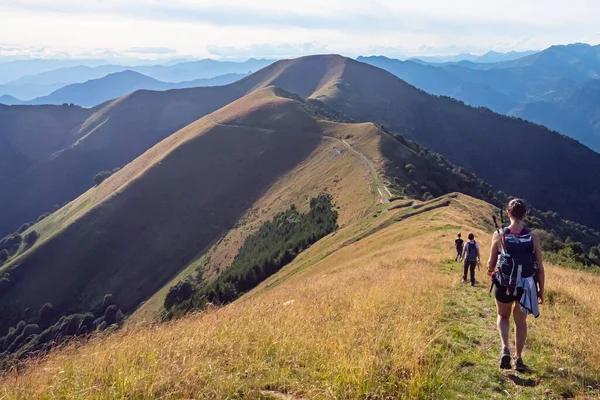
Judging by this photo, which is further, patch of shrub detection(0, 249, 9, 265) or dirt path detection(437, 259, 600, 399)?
patch of shrub detection(0, 249, 9, 265)

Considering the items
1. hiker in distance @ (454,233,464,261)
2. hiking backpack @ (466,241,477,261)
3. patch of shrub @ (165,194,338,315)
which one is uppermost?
hiking backpack @ (466,241,477,261)

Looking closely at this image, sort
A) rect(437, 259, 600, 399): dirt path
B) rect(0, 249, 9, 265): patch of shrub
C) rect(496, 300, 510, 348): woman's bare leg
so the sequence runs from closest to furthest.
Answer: rect(437, 259, 600, 399): dirt path, rect(496, 300, 510, 348): woman's bare leg, rect(0, 249, 9, 265): patch of shrub

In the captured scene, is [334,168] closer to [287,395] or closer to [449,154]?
[287,395]

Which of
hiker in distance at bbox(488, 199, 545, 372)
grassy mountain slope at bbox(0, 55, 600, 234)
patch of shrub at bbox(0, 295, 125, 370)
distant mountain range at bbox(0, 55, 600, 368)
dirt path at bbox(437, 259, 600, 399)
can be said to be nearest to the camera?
dirt path at bbox(437, 259, 600, 399)

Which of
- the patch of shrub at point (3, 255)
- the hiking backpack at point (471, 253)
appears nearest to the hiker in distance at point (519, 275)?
the hiking backpack at point (471, 253)

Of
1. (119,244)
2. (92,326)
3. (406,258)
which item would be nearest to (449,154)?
(119,244)

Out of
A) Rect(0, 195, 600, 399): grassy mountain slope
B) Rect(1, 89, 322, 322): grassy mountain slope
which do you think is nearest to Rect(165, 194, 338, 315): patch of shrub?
Rect(1, 89, 322, 322): grassy mountain slope

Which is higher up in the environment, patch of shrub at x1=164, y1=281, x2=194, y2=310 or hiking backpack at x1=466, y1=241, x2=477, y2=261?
hiking backpack at x1=466, y1=241, x2=477, y2=261

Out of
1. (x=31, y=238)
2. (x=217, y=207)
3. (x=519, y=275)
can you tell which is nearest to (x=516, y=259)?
(x=519, y=275)

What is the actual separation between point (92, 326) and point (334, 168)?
162ft

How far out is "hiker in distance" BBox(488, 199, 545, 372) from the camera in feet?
22.1

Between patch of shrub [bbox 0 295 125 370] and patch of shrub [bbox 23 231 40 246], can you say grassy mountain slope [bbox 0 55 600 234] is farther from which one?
patch of shrub [bbox 0 295 125 370]

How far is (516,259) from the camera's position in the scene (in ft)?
22.2

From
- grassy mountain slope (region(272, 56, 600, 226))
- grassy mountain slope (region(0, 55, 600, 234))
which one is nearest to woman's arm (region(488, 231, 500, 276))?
grassy mountain slope (region(0, 55, 600, 234))
